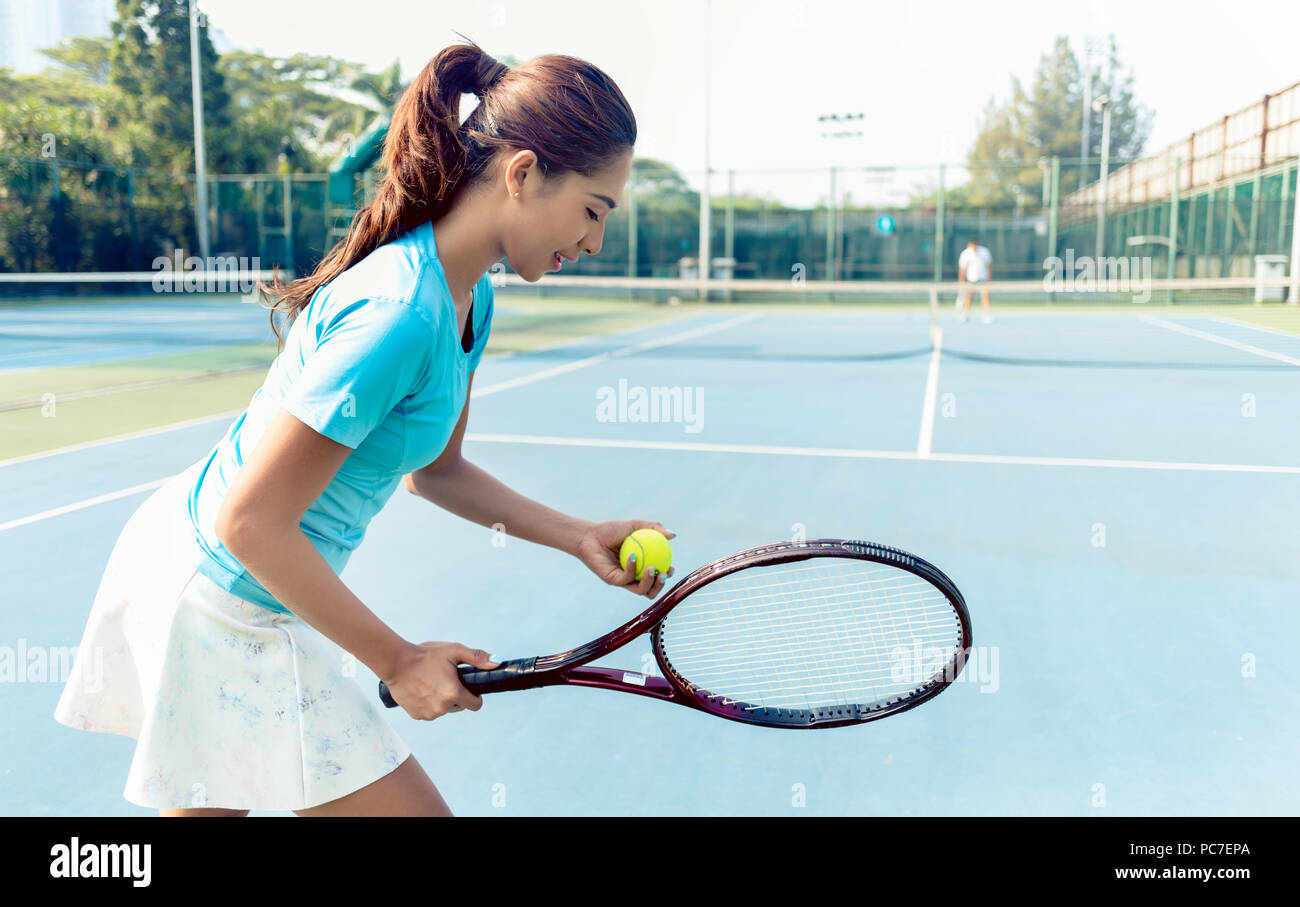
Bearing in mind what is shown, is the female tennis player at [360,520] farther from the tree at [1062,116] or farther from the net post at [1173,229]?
the tree at [1062,116]

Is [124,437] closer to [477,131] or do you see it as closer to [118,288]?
[477,131]

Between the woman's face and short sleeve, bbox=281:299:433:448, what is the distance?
0.22m

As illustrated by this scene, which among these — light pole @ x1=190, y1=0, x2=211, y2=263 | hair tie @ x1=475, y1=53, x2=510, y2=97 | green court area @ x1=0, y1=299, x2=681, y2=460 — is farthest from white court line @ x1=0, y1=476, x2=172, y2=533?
light pole @ x1=190, y1=0, x2=211, y2=263

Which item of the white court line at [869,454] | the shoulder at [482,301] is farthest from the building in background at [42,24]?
the shoulder at [482,301]

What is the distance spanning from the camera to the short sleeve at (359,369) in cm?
126

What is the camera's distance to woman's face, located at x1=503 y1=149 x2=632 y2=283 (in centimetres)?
145

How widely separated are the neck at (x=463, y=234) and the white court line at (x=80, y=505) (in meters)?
3.78

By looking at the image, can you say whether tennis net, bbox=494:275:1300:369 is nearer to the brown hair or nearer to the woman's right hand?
the brown hair

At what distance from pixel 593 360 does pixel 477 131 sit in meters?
9.85

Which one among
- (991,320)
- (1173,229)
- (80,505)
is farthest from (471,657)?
(1173,229)

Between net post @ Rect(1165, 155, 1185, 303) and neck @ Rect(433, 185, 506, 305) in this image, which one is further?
net post @ Rect(1165, 155, 1185, 303)

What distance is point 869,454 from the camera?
6273mm
